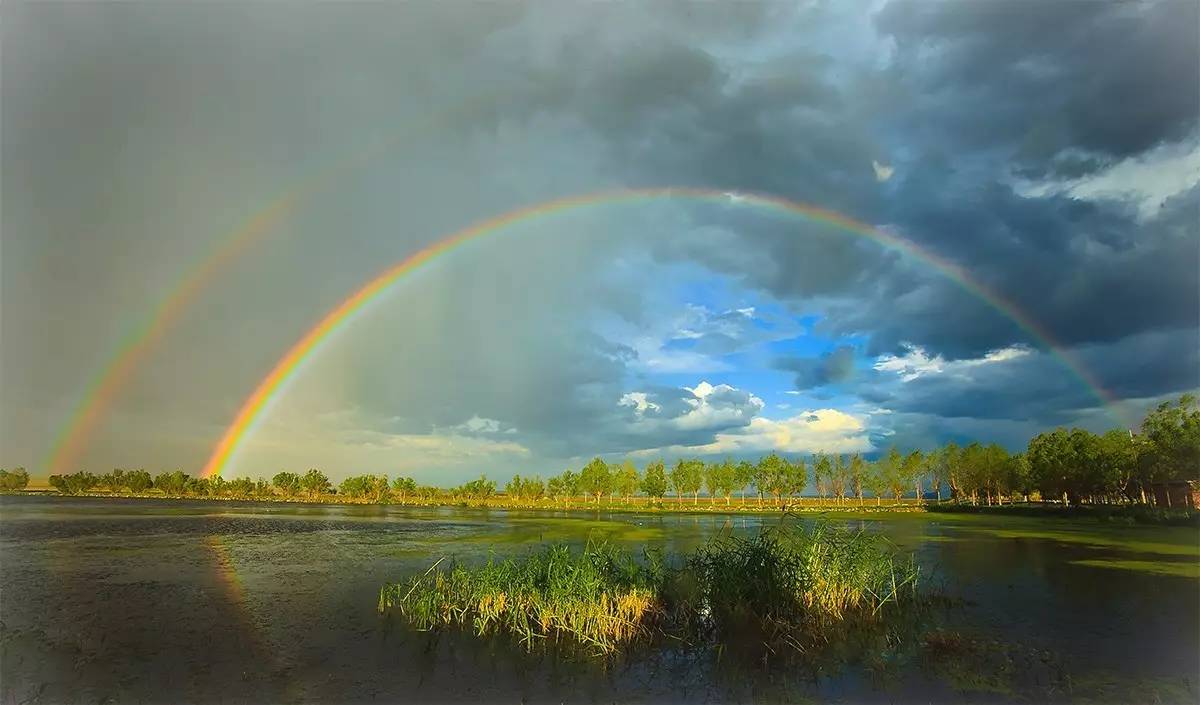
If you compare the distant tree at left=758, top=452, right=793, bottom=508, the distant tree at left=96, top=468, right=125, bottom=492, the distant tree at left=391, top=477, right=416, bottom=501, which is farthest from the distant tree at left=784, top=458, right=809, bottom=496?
the distant tree at left=96, top=468, right=125, bottom=492

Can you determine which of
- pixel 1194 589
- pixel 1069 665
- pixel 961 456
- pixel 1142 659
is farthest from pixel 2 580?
pixel 961 456

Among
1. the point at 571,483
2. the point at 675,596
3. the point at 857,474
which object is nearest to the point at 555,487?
the point at 571,483

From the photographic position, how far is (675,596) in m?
17.2

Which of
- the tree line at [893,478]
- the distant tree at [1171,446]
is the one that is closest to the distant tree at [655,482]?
the tree line at [893,478]

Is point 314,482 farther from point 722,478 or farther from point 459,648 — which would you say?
point 459,648

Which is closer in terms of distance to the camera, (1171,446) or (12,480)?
(1171,446)

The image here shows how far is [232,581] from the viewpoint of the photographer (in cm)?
2555

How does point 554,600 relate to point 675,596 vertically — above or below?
above

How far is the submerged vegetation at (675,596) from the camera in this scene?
15.8 m

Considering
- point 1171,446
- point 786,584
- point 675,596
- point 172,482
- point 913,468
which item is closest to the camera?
point 786,584

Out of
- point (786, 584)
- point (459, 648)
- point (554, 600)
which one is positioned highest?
point (786, 584)

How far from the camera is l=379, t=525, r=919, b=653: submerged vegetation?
15.8 meters

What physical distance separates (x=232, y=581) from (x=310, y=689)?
50.8 feet

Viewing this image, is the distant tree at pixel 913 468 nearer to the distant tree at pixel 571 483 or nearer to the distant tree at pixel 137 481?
the distant tree at pixel 571 483
